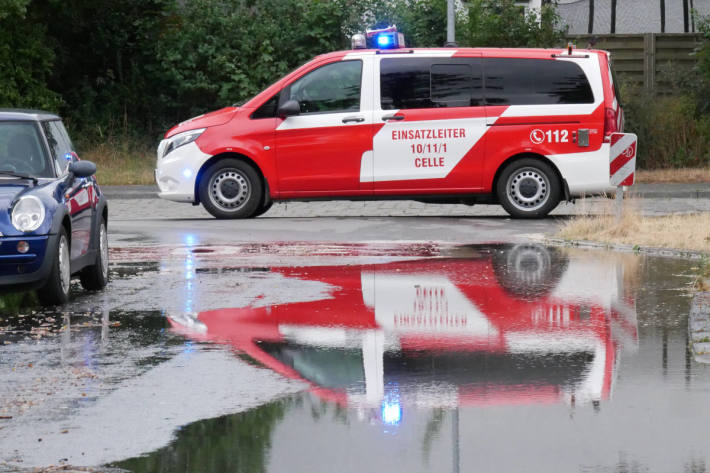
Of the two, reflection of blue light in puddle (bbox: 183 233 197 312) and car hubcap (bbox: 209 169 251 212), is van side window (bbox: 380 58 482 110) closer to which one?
car hubcap (bbox: 209 169 251 212)

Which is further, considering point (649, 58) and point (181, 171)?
point (649, 58)

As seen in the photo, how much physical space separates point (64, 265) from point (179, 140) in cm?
748

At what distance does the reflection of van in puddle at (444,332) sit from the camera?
22.8 ft

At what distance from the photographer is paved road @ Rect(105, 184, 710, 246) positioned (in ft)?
49.3

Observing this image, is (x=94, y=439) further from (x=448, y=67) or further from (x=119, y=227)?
(x=448, y=67)

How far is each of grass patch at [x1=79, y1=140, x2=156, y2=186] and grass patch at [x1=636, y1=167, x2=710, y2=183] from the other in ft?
26.9

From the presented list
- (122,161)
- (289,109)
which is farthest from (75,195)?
(122,161)

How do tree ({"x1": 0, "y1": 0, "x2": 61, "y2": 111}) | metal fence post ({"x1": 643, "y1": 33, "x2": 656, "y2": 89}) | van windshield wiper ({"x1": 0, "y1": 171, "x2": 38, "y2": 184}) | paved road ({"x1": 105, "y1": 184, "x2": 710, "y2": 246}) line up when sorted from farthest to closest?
1. metal fence post ({"x1": 643, "y1": 33, "x2": 656, "y2": 89})
2. tree ({"x1": 0, "y1": 0, "x2": 61, "y2": 111})
3. paved road ({"x1": 105, "y1": 184, "x2": 710, "y2": 246})
4. van windshield wiper ({"x1": 0, "y1": 171, "x2": 38, "y2": 184})

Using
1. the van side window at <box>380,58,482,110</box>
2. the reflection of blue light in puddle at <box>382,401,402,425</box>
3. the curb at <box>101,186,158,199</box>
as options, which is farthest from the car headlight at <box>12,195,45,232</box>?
the curb at <box>101,186,158,199</box>

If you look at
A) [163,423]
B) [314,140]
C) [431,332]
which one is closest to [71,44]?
[314,140]

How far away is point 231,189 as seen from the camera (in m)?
17.3

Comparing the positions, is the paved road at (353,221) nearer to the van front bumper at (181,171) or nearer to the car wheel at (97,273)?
the van front bumper at (181,171)

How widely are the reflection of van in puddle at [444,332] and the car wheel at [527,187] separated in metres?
4.85

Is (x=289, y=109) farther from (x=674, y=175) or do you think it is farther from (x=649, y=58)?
(x=649, y=58)
